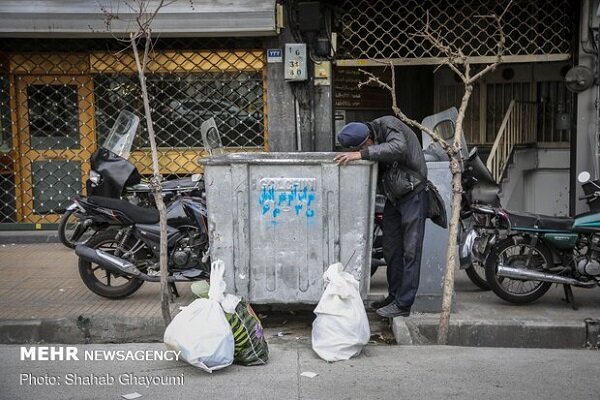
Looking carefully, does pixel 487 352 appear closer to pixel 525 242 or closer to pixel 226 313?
pixel 525 242

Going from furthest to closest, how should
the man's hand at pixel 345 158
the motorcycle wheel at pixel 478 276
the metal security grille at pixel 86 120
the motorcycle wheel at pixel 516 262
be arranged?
the metal security grille at pixel 86 120
the motorcycle wheel at pixel 478 276
the motorcycle wheel at pixel 516 262
the man's hand at pixel 345 158

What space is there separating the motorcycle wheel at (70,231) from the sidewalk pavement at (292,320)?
829mm

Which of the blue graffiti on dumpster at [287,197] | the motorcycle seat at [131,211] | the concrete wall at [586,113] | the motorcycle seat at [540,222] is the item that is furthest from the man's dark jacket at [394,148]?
the concrete wall at [586,113]

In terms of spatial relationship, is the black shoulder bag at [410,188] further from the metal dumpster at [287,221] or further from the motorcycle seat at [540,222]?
the motorcycle seat at [540,222]

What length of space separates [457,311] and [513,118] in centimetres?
559

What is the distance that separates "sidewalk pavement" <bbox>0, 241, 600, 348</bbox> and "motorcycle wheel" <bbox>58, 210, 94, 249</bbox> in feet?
2.72

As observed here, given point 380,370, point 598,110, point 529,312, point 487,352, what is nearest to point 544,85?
point 598,110

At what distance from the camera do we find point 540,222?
6133 millimetres

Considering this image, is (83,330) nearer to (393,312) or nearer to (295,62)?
(393,312)

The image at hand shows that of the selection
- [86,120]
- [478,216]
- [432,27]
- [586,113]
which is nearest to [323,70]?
[432,27]

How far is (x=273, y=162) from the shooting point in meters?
5.39

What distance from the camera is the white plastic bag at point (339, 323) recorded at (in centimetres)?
498

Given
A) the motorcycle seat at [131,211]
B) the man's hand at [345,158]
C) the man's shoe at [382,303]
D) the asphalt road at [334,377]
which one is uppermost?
the man's hand at [345,158]

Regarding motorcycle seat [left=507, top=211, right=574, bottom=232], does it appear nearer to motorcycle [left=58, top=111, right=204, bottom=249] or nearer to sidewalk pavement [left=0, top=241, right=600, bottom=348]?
sidewalk pavement [left=0, top=241, right=600, bottom=348]
